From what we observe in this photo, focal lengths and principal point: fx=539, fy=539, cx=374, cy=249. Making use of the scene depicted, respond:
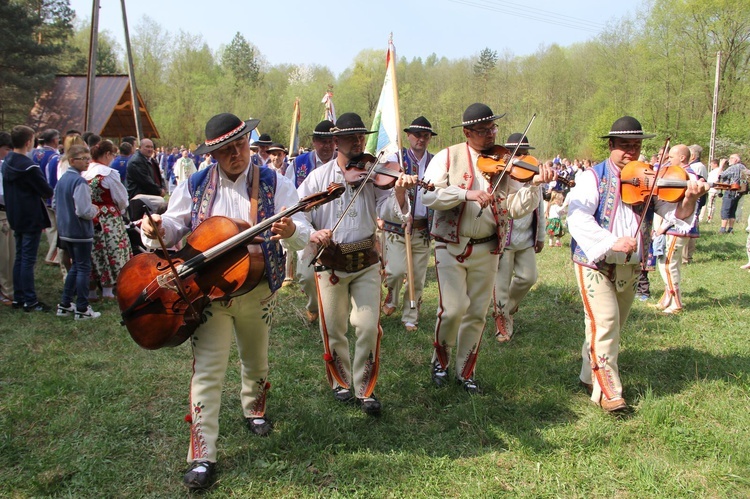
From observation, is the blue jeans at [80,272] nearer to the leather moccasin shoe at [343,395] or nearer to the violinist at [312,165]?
the violinist at [312,165]

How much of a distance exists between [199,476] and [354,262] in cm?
175

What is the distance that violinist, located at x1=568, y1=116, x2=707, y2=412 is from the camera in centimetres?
395

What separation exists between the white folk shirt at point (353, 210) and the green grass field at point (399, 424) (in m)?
1.35

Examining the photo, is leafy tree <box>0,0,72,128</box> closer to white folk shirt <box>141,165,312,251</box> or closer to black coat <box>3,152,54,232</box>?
black coat <box>3,152,54,232</box>

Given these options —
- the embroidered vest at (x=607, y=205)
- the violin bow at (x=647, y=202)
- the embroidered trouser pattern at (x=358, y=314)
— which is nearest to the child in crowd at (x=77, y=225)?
the embroidered trouser pattern at (x=358, y=314)

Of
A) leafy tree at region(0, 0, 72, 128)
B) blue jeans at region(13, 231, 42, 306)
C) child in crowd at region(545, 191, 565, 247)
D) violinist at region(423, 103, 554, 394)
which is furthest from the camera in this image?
leafy tree at region(0, 0, 72, 128)

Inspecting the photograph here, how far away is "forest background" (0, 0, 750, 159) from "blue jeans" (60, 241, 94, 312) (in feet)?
61.3

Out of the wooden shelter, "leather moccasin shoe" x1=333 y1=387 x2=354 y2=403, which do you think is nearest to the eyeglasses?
"leather moccasin shoe" x1=333 y1=387 x2=354 y2=403

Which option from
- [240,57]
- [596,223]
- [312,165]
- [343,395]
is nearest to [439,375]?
[343,395]

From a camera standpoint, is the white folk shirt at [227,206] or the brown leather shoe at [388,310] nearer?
the white folk shirt at [227,206]

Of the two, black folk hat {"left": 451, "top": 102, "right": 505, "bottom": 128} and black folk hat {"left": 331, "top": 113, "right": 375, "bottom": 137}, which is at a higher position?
black folk hat {"left": 451, "top": 102, "right": 505, "bottom": 128}

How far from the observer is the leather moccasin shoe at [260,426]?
3717 mm

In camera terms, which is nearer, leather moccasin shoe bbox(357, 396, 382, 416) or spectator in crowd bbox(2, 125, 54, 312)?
leather moccasin shoe bbox(357, 396, 382, 416)

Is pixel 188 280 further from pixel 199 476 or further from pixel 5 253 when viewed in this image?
pixel 5 253
